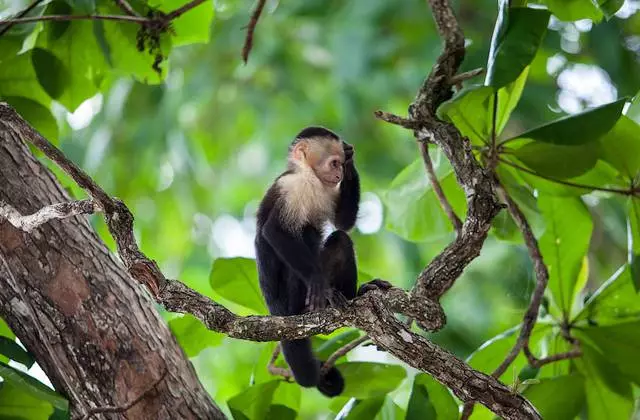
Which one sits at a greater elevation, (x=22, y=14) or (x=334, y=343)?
(x=22, y=14)

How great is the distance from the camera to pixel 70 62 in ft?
8.77

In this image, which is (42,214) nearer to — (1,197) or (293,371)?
(1,197)

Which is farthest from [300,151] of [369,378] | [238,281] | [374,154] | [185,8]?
[374,154]

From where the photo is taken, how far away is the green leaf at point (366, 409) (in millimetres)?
2408

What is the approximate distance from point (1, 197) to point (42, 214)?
432 millimetres

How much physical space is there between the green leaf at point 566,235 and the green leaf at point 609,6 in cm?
69

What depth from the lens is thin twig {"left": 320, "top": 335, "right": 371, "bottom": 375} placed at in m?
2.35

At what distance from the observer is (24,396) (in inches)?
83.0

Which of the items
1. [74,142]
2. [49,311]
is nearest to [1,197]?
[49,311]

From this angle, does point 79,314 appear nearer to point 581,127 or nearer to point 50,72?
point 50,72

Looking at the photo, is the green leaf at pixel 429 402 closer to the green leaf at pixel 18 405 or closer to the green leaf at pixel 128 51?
the green leaf at pixel 18 405

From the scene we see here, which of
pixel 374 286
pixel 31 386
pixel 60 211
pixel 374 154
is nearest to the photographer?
pixel 60 211

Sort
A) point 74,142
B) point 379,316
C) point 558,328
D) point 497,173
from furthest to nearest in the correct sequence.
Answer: point 74,142
point 558,328
point 497,173
point 379,316

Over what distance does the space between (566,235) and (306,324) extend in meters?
1.21
